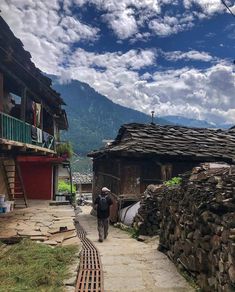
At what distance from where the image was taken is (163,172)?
17781mm

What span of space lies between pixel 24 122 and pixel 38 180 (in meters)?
9.05

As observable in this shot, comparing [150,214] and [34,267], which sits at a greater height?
[150,214]

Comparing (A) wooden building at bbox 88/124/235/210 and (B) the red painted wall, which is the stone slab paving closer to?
(A) wooden building at bbox 88/124/235/210

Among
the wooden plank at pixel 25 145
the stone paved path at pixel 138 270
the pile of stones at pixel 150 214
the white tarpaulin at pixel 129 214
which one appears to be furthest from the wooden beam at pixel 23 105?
the white tarpaulin at pixel 129 214

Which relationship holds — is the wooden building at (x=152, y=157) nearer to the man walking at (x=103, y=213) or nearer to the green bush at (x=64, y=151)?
the green bush at (x=64, y=151)

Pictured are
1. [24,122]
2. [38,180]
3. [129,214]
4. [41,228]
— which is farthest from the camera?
[38,180]

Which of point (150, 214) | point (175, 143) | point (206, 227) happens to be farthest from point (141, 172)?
point (206, 227)

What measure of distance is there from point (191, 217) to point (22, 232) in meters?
4.89

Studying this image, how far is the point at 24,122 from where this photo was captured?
13.4 m

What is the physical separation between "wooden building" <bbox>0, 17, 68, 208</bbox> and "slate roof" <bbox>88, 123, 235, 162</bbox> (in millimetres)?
3331

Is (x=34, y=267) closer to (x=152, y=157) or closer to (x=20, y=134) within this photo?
(x=20, y=134)

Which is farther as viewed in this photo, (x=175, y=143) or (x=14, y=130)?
(x=175, y=143)

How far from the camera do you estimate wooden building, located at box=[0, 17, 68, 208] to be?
39.7 ft

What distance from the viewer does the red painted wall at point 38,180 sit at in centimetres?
2158
